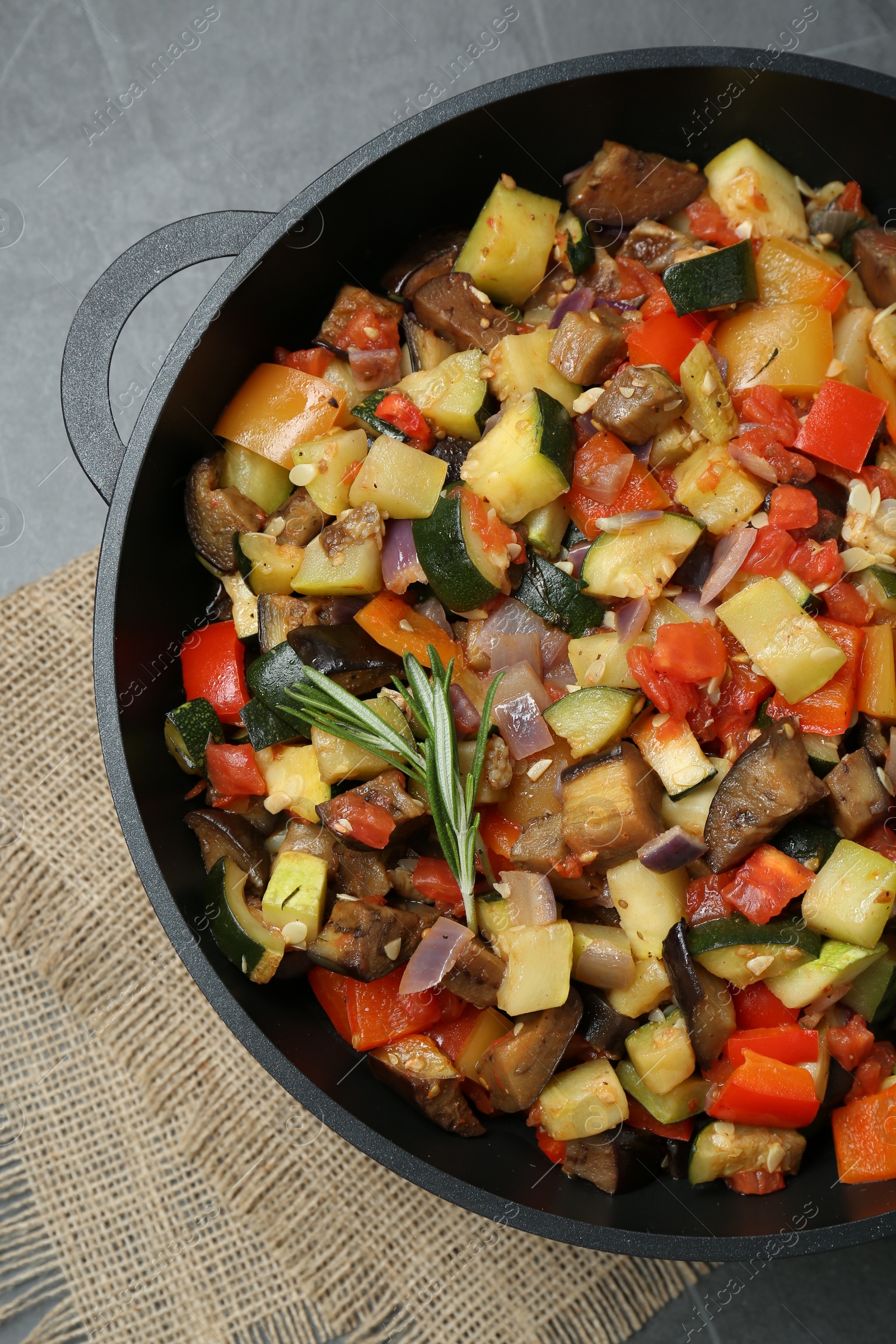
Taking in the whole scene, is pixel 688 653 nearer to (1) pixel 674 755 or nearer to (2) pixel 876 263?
(1) pixel 674 755

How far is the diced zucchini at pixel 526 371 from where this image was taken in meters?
2.64

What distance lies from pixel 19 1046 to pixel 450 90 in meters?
3.82

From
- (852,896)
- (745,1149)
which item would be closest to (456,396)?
(852,896)

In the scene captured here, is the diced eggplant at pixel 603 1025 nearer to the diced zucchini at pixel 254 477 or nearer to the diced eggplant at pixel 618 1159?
the diced eggplant at pixel 618 1159

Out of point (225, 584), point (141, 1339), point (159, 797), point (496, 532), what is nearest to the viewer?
point (496, 532)

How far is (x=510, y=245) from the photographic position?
2803 millimetres

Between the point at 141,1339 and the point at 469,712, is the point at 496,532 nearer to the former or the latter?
the point at 469,712

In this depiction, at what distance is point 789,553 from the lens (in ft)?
8.25

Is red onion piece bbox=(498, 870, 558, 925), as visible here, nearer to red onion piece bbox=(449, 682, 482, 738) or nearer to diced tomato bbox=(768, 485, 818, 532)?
red onion piece bbox=(449, 682, 482, 738)

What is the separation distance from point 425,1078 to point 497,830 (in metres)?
0.67

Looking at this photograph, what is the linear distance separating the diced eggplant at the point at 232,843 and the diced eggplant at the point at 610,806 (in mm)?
874

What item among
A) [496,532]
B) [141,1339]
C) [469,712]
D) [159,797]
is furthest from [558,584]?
[141,1339]

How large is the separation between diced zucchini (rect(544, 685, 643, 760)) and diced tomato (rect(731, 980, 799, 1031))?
0.75 metres

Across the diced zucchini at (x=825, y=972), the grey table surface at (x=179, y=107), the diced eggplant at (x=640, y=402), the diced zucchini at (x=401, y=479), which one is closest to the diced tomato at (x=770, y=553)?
the diced eggplant at (x=640, y=402)
